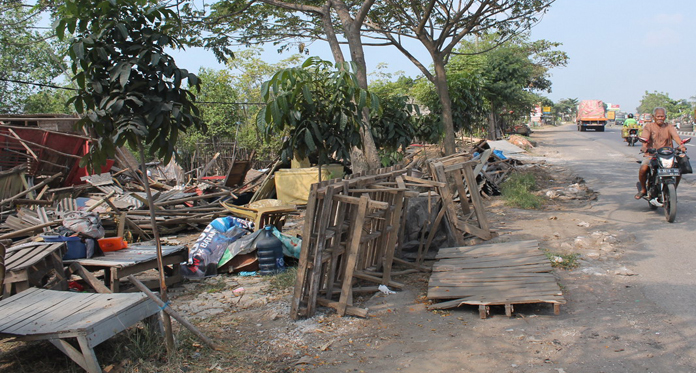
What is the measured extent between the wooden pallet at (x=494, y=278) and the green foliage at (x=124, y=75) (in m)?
3.00

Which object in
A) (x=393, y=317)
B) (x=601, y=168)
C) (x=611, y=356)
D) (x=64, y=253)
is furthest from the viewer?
(x=601, y=168)

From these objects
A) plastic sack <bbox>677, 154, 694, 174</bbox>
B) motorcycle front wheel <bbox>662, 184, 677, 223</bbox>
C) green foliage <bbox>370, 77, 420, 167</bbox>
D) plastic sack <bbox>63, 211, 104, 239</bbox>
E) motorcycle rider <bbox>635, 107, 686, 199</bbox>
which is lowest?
motorcycle front wheel <bbox>662, 184, 677, 223</bbox>

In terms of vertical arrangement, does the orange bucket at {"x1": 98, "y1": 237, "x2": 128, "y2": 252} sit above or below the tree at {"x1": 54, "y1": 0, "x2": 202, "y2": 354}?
below

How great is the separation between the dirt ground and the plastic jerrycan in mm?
828

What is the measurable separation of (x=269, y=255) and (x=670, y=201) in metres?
6.00

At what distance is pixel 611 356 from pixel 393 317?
6.23 feet

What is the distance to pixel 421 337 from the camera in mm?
4445

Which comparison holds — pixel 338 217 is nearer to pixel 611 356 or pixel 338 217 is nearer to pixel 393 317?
pixel 393 317

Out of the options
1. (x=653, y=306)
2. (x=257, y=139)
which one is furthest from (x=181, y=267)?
(x=257, y=139)

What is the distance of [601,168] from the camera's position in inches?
642

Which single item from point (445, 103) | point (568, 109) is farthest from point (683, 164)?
point (568, 109)

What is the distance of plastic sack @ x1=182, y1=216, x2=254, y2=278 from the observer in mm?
7336

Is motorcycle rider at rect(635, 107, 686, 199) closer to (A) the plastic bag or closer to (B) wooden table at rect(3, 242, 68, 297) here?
(A) the plastic bag

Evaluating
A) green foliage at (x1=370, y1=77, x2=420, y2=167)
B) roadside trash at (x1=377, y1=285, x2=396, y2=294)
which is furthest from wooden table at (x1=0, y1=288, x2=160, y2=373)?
green foliage at (x1=370, y1=77, x2=420, y2=167)
